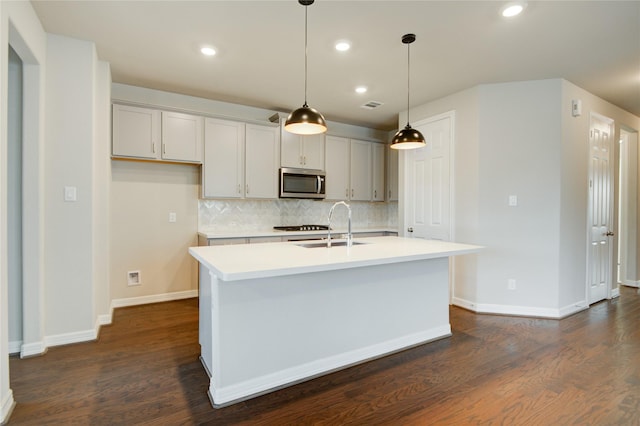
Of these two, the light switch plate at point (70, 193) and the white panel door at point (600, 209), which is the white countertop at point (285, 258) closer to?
the light switch plate at point (70, 193)

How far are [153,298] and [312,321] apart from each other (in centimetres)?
268

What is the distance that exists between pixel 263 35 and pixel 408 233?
9.92ft

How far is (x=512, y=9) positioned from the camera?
2326 mm

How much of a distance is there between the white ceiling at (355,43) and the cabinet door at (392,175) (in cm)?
147

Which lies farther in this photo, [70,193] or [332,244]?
[332,244]

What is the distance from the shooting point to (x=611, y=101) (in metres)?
4.23

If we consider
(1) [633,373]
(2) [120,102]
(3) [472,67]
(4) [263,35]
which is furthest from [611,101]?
(2) [120,102]

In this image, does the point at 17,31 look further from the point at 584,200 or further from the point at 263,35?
the point at 584,200

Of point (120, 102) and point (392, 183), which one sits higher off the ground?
point (120, 102)

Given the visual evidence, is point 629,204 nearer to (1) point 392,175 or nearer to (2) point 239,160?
(1) point 392,175

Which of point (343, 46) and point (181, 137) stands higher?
point (343, 46)

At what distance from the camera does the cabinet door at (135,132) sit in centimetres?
363

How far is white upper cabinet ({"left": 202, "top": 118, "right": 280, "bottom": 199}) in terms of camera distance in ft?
13.5

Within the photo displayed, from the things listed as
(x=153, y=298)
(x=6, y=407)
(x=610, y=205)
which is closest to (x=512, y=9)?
(x=610, y=205)
